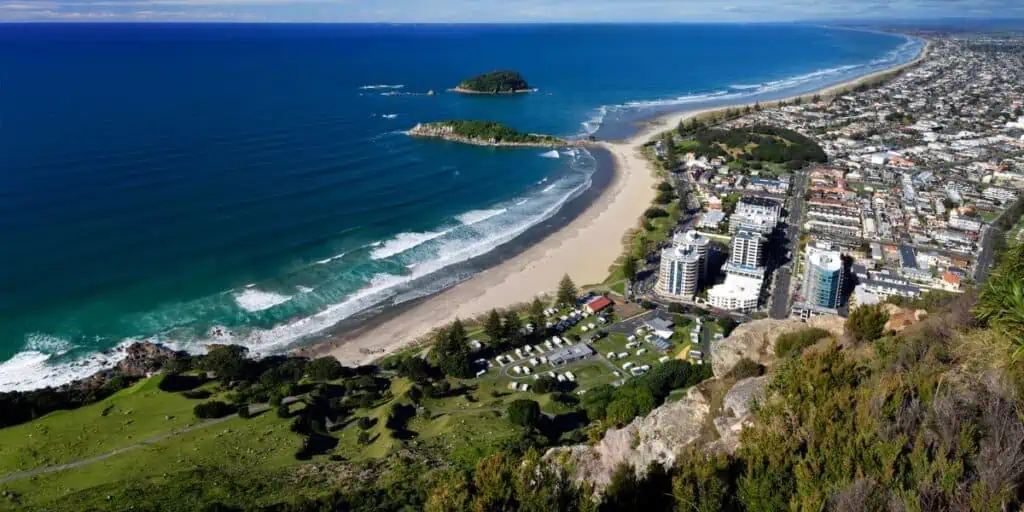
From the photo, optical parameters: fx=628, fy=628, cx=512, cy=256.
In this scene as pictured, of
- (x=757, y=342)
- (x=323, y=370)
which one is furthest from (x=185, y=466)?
(x=757, y=342)

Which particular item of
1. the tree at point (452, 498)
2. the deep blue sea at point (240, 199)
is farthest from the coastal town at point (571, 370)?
the deep blue sea at point (240, 199)

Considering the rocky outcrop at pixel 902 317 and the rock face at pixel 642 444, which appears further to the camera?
the rocky outcrop at pixel 902 317

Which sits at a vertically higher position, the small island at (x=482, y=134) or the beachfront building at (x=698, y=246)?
the small island at (x=482, y=134)

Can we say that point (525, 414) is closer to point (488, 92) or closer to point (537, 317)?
point (537, 317)

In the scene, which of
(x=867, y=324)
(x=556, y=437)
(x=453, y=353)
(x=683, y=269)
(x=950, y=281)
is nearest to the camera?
(x=867, y=324)

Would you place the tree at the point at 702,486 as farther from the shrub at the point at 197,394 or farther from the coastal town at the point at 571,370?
the shrub at the point at 197,394

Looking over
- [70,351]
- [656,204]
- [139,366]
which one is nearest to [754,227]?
[656,204]

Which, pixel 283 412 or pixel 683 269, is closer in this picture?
pixel 283 412
